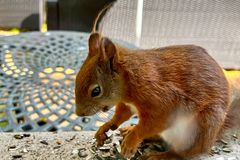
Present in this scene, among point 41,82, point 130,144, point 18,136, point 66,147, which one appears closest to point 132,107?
point 130,144

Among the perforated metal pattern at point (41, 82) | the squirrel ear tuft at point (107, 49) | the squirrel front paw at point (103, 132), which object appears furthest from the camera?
the perforated metal pattern at point (41, 82)

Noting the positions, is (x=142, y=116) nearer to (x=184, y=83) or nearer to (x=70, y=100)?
(x=184, y=83)

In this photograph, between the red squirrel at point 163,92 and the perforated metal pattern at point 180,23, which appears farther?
the perforated metal pattern at point 180,23

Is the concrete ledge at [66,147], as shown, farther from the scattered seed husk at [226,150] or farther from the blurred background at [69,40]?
the blurred background at [69,40]

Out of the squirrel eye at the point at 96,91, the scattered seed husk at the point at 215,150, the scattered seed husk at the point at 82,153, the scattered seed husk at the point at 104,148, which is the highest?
the squirrel eye at the point at 96,91

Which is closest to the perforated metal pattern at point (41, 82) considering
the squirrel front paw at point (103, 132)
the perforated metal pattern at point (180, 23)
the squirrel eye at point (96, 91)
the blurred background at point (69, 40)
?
the blurred background at point (69, 40)

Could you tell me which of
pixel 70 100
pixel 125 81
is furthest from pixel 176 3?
pixel 125 81

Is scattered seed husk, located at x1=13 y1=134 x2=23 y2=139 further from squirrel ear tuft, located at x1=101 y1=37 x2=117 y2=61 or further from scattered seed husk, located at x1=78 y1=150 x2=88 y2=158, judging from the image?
squirrel ear tuft, located at x1=101 y1=37 x2=117 y2=61
